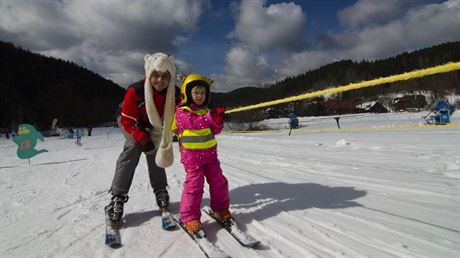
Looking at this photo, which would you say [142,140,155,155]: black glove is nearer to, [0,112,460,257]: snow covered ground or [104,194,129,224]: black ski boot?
[104,194,129,224]: black ski boot

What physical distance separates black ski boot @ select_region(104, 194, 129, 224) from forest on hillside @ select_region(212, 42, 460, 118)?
1.32 metres

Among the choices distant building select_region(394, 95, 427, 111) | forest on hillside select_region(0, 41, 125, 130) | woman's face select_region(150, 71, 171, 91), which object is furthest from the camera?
forest on hillside select_region(0, 41, 125, 130)

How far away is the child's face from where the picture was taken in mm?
2803

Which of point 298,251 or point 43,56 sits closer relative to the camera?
point 298,251

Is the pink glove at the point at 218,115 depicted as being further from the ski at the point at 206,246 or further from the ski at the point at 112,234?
the ski at the point at 112,234

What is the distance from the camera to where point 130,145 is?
10.2ft

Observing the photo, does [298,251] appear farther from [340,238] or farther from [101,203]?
[101,203]

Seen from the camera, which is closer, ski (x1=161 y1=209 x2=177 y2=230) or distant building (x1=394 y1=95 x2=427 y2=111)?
ski (x1=161 y1=209 x2=177 y2=230)

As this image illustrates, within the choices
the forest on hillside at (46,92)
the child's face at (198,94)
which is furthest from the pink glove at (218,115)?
the forest on hillside at (46,92)

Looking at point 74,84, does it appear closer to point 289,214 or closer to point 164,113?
point 164,113

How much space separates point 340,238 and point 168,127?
1801 mm

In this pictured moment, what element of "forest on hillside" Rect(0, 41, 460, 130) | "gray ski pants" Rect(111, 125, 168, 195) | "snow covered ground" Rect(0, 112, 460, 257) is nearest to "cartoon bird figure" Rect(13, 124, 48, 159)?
"snow covered ground" Rect(0, 112, 460, 257)

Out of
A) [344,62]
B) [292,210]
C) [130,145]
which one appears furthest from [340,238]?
Answer: [344,62]

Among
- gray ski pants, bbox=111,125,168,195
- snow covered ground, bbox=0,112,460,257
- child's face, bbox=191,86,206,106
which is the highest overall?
child's face, bbox=191,86,206,106
